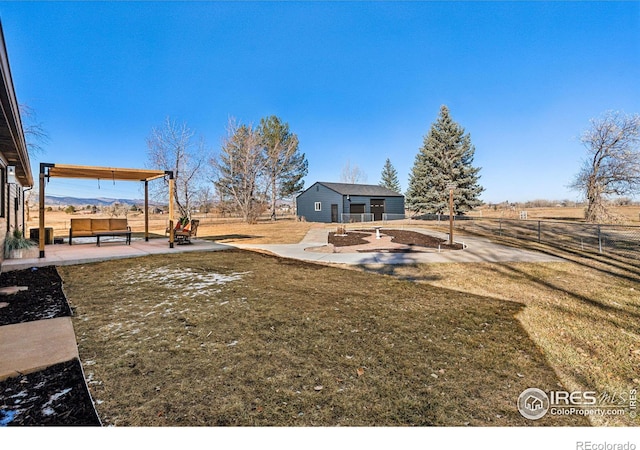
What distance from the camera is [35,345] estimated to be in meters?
2.59

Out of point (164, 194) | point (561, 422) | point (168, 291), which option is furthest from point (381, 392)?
point (164, 194)

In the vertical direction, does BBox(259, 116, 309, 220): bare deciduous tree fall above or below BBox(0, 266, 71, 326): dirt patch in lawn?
above

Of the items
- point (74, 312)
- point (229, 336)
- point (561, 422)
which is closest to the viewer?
point (561, 422)

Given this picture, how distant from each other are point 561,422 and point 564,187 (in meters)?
27.8

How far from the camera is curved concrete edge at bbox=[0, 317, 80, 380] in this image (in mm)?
2236

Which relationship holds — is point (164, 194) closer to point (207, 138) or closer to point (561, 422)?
point (207, 138)

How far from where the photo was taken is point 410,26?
31.2ft

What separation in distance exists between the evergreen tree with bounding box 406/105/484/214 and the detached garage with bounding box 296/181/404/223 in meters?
Result: 3.42

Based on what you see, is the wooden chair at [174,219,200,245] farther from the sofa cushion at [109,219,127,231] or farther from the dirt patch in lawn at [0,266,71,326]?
the dirt patch in lawn at [0,266,71,326]

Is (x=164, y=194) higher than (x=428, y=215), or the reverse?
(x=164, y=194)

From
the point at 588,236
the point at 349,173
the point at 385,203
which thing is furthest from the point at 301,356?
the point at 349,173
